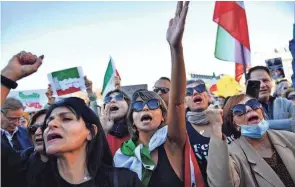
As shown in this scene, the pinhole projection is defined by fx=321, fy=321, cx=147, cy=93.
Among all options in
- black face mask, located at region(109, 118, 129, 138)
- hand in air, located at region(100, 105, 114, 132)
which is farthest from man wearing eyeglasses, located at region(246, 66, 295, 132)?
hand in air, located at region(100, 105, 114, 132)

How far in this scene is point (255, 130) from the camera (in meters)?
2.64

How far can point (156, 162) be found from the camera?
96.9 inches

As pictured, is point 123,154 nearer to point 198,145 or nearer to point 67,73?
point 198,145

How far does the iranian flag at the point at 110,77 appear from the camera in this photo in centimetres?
587

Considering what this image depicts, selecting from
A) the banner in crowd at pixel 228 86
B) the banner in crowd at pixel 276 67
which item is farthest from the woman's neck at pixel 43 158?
the banner in crowd at pixel 276 67

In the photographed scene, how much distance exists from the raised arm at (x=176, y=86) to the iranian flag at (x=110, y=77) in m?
3.34

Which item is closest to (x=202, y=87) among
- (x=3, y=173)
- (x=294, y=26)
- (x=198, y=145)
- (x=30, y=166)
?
(x=198, y=145)

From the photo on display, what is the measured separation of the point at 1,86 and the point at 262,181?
191cm

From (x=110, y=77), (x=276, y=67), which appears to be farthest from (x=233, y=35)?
(x=110, y=77)

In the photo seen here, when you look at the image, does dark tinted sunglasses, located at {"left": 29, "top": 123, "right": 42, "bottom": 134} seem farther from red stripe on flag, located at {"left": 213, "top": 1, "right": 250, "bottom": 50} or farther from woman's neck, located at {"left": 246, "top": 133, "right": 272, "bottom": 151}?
red stripe on flag, located at {"left": 213, "top": 1, "right": 250, "bottom": 50}

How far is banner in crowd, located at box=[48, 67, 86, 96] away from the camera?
5949 millimetres

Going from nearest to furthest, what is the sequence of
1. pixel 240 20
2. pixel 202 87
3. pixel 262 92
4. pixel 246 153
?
pixel 246 153
pixel 202 87
pixel 262 92
pixel 240 20

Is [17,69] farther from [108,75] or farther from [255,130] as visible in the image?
[108,75]

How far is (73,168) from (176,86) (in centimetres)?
100
